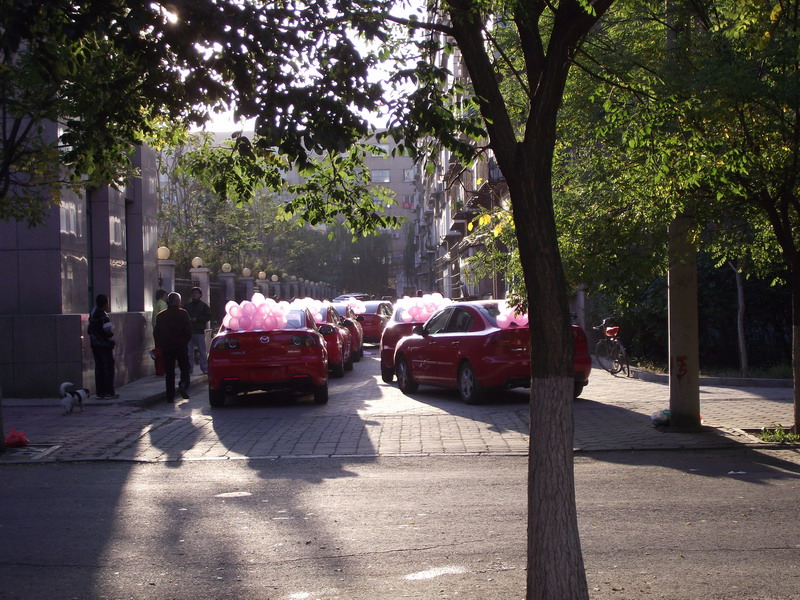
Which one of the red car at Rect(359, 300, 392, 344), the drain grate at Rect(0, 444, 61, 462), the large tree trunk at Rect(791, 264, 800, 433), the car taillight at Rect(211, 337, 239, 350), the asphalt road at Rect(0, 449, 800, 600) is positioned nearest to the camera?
Result: the asphalt road at Rect(0, 449, 800, 600)

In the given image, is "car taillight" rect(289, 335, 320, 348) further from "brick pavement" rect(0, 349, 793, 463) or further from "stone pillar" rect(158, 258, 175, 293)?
"stone pillar" rect(158, 258, 175, 293)

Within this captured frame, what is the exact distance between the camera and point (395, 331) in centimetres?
1948

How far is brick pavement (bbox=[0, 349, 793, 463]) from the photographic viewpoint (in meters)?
10.4

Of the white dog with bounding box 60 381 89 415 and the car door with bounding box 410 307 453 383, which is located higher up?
the car door with bounding box 410 307 453 383

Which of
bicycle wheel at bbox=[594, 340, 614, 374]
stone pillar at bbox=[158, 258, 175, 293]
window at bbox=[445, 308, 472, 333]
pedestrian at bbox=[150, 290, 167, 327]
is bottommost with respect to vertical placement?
bicycle wheel at bbox=[594, 340, 614, 374]

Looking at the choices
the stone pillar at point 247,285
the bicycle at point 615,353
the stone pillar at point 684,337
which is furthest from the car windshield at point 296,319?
the stone pillar at point 247,285

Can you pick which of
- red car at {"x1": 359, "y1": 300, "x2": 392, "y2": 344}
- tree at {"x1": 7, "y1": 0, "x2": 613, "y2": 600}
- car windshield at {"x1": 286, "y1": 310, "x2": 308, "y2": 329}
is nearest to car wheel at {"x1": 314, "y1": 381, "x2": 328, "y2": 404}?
car windshield at {"x1": 286, "y1": 310, "x2": 308, "y2": 329}

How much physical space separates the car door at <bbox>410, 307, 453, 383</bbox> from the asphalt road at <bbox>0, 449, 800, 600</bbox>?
18.0 ft

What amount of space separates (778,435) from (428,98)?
714 centimetres

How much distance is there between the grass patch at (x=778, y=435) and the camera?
1017cm

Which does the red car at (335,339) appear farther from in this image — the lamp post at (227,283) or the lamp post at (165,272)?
the lamp post at (227,283)

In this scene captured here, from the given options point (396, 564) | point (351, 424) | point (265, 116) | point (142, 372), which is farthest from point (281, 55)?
point (142, 372)

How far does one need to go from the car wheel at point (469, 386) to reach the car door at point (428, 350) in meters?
0.70

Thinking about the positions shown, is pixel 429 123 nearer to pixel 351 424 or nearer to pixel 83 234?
pixel 351 424
